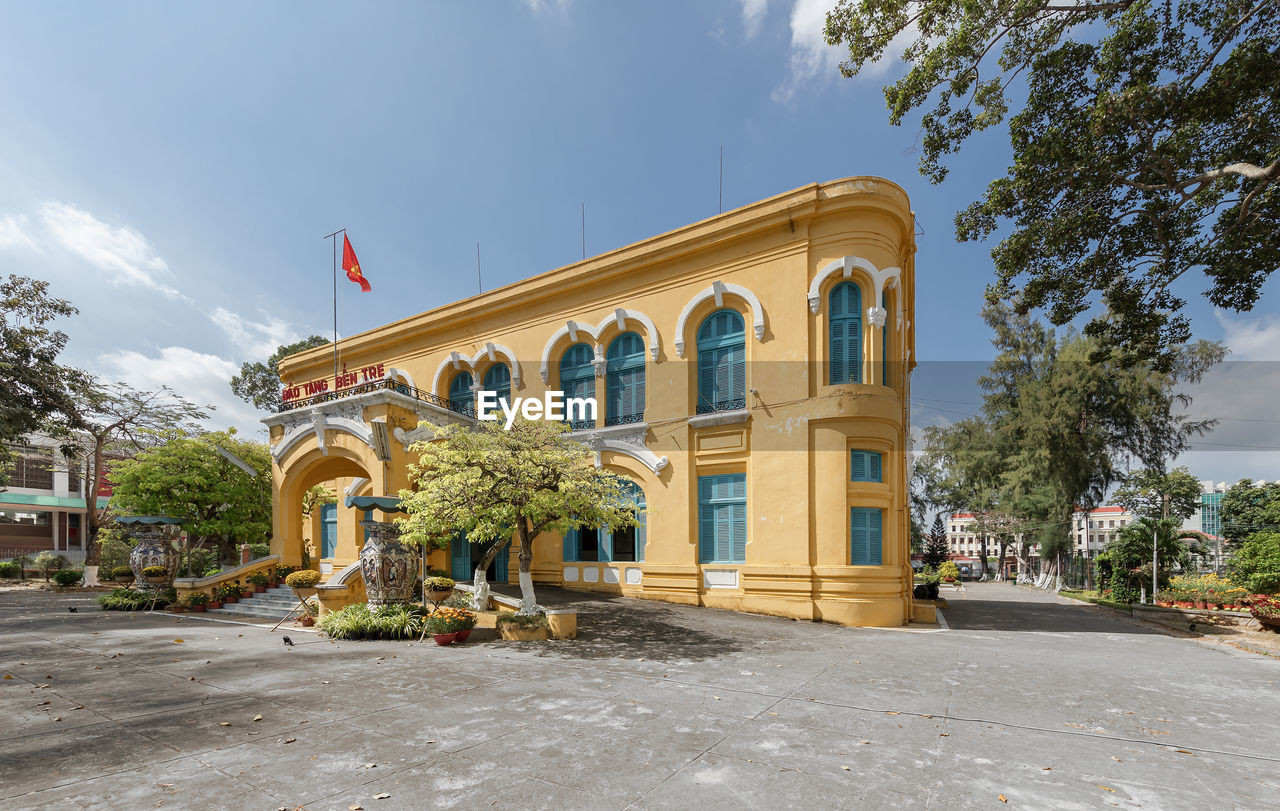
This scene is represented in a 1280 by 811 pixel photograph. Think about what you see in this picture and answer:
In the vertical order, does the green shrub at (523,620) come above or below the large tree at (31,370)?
below

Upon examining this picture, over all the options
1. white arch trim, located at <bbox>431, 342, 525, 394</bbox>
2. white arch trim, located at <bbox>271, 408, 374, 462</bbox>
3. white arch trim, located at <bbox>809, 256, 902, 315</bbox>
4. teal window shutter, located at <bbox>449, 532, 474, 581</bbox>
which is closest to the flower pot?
white arch trim, located at <bbox>271, 408, 374, 462</bbox>

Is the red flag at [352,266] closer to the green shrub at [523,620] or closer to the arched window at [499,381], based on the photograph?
the arched window at [499,381]

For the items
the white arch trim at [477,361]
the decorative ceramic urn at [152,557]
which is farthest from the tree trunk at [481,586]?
the decorative ceramic urn at [152,557]

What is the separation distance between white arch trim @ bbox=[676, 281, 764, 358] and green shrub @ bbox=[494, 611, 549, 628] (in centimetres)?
925

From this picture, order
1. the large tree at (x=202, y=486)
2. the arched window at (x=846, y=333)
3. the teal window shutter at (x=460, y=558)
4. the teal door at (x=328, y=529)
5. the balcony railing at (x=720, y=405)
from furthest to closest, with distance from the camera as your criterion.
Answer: the teal door at (x=328, y=529) → the teal window shutter at (x=460, y=558) → the large tree at (x=202, y=486) → the balcony railing at (x=720, y=405) → the arched window at (x=846, y=333)

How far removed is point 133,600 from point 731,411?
19.7 meters

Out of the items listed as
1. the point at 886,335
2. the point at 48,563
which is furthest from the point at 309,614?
the point at 48,563

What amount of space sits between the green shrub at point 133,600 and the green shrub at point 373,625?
965 centimetres

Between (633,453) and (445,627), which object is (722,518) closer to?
(633,453)

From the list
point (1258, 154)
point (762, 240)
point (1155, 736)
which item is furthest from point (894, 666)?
point (1258, 154)

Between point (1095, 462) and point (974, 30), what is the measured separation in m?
30.6

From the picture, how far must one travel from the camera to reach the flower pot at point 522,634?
41.8 feet

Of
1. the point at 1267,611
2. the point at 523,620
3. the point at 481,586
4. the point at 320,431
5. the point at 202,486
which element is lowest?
the point at 1267,611

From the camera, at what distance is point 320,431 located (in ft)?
63.1
